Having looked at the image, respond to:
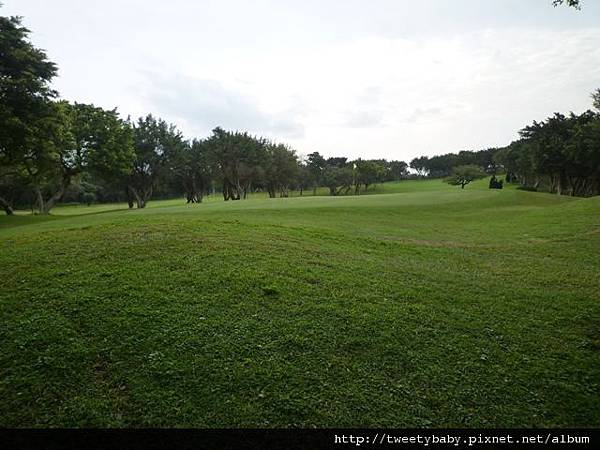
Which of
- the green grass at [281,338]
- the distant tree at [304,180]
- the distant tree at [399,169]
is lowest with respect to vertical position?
the green grass at [281,338]

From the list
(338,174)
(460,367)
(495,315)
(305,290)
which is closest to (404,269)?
(495,315)

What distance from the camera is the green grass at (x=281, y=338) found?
4.65 metres

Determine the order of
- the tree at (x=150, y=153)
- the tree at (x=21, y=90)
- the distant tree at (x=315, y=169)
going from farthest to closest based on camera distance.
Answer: the distant tree at (x=315, y=169) → the tree at (x=150, y=153) → the tree at (x=21, y=90)

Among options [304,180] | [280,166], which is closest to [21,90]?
[280,166]

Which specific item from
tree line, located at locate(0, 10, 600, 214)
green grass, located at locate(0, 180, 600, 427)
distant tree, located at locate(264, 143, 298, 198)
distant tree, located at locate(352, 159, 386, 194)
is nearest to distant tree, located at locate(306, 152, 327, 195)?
tree line, located at locate(0, 10, 600, 214)

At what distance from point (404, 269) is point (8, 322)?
955cm

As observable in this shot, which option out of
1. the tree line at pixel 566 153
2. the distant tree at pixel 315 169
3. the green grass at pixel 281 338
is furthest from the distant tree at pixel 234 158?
the green grass at pixel 281 338

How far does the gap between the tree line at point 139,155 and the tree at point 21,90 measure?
0.21 feet

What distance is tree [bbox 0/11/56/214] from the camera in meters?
25.2

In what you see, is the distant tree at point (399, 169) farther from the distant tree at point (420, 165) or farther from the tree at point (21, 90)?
the tree at point (21, 90)

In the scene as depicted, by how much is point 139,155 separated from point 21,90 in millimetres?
34675

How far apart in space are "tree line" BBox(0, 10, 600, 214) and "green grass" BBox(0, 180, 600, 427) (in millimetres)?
21428

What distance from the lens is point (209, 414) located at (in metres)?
4.48

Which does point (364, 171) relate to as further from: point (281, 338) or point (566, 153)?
point (281, 338)
